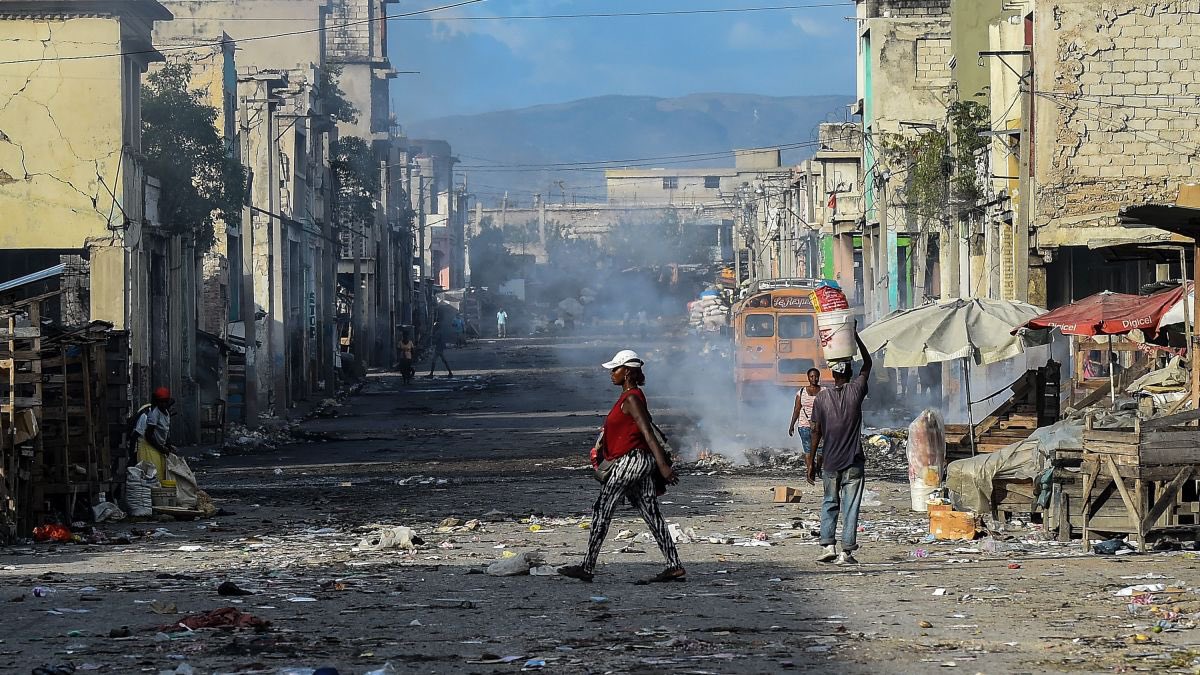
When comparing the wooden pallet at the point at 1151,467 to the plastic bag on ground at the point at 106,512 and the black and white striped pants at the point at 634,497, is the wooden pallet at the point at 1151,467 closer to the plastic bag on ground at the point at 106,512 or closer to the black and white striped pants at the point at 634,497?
the black and white striped pants at the point at 634,497

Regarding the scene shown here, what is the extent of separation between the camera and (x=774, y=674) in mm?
8344

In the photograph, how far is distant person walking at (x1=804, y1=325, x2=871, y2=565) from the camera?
1336 cm

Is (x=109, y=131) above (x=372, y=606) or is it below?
above

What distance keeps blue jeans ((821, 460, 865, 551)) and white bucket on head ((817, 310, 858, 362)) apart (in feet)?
3.57

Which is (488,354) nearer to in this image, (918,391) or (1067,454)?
(918,391)

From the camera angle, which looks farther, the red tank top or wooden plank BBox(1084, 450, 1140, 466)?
wooden plank BBox(1084, 450, 1140, 466)

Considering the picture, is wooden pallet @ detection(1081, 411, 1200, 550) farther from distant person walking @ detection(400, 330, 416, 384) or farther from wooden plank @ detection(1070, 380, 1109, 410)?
distant person walking @ detection(400, 330, 416, 384)

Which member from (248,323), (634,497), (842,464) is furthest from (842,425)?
(248,323)

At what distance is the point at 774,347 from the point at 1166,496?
23.8 m

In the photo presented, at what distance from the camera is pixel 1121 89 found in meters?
28.6

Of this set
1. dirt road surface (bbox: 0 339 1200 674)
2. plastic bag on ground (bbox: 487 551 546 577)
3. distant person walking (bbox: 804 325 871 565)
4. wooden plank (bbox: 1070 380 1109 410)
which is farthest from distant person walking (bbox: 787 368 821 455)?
plastic bag on ground (bbox: 487 551 546 577)

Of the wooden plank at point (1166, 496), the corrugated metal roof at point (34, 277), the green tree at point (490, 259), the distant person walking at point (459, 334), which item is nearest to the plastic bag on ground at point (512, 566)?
the wooden plank at point (1166, 496)

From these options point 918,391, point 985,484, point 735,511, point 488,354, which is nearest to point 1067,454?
point 985,484

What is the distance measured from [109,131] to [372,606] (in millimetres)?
17568
